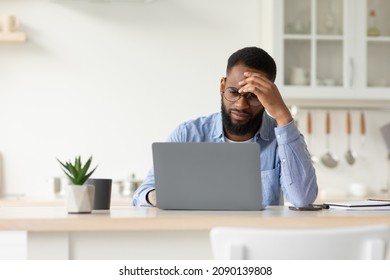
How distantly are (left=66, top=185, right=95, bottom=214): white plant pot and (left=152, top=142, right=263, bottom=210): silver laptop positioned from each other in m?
0.21

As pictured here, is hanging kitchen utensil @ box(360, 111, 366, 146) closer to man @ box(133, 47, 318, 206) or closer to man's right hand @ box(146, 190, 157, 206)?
man @ box(133, 47, 318, 206)

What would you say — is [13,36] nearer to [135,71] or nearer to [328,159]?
[135,71]

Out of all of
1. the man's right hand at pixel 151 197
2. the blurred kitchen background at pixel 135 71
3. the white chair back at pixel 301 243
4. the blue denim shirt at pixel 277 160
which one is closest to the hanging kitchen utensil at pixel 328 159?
the blurred kitchen background at pixel 135 71

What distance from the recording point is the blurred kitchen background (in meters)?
4.50

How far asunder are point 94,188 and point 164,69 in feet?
8.09

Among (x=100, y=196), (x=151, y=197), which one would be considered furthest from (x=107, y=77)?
(x=100, y=196)

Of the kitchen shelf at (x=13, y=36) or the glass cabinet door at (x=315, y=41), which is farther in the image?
the glass cabinet door at (x=315, y=41)

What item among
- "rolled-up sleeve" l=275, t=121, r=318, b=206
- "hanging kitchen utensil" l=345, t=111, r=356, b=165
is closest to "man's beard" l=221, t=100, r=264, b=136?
"rolled-up sleeve" l=275, t=121, r=318, b=206

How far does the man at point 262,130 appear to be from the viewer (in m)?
2.58

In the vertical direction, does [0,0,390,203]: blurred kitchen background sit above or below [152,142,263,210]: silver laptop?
above

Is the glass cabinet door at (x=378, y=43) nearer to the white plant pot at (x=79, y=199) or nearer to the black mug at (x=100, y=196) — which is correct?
the black mug at (x=100, y=196)

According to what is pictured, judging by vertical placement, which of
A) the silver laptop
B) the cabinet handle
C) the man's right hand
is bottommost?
the man's right hand

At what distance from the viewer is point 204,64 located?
466cm
